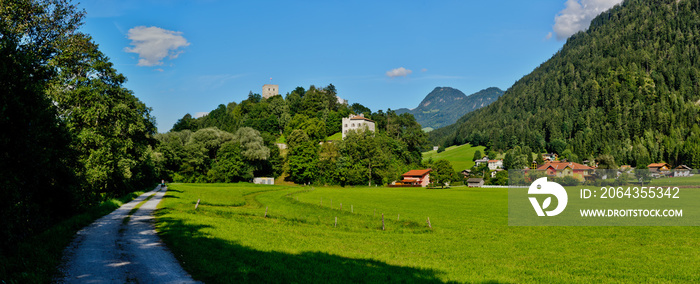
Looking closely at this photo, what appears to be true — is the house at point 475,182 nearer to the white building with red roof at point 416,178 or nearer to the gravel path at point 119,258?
the white building with red roof at point 416,178

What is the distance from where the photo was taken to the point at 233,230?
2559 centimetres

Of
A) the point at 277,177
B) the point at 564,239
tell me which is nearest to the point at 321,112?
the point at 277,177

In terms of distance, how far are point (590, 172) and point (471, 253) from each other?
131851 mm

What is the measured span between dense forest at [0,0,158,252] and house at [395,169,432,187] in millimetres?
93534

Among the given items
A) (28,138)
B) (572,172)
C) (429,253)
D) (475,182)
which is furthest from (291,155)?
(28,138)

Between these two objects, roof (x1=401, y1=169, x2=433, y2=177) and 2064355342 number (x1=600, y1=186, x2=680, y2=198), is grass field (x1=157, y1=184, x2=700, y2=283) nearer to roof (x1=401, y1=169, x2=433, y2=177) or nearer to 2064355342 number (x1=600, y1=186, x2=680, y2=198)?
2064355342 number (x1=600, y1=186, x2=680, y2=198)

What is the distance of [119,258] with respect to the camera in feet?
51.4

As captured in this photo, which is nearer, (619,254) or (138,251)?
(138,251)

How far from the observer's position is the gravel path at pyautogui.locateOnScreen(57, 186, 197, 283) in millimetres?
13094

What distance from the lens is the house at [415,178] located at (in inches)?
5157

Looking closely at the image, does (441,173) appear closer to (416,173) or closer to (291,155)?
(416,173)

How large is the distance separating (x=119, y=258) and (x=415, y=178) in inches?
4786

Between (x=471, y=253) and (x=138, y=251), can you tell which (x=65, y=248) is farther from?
(x=471, y=253)

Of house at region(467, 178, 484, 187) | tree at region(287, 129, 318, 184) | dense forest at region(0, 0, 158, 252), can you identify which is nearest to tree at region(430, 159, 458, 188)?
house at region(467, 178, 484, 187)
